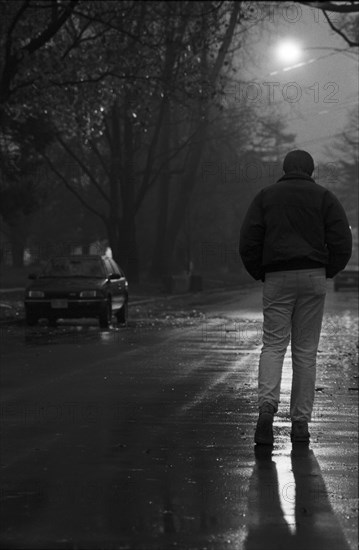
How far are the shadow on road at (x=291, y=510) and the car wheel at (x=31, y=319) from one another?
20.3 meters

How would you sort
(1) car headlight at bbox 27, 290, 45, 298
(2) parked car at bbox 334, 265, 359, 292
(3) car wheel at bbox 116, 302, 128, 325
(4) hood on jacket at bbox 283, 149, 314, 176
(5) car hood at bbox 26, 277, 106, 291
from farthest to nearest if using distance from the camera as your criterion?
(2) parked car at bbox 334, 265, 359, 292, (3) car wheel at bbox 116, 302, 128, 325, (5) car hood at bbox 26, 277, 106, 291, (1) car headlight at bbox 27, 290, 45, 298, (4) hood on jacket at bbox 283, 149, 314, 176

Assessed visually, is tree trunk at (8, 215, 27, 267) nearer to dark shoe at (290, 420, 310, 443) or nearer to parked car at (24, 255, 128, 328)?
parked car at (24, 255, 128, 328)

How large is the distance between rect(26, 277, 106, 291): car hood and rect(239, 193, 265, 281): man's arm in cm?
1913

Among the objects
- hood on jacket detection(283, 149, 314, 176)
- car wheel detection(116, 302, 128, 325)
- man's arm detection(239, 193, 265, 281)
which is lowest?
car wheel detection(116, 302, 128, 325)

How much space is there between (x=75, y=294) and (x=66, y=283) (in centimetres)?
69

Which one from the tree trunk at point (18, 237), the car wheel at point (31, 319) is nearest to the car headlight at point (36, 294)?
the car wheel at point (31, 319)

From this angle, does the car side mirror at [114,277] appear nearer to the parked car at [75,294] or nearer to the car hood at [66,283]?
the parked car at [75,294]

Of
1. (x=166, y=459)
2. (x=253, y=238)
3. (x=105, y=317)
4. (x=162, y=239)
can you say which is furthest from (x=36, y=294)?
(x=162, y=239)

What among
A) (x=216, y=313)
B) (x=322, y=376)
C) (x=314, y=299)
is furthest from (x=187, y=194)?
(x=314, y=299)

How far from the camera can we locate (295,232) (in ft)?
32.6

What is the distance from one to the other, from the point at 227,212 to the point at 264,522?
8979 cm

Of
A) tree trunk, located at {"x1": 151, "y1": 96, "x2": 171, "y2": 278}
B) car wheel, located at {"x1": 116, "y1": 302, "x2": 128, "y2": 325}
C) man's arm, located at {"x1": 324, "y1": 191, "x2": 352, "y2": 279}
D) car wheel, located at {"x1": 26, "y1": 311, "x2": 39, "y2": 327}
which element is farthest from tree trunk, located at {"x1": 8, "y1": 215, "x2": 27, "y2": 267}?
man's arm, located at {"x1": 324, "y1": 191, "x2": 352, "y2": 279}

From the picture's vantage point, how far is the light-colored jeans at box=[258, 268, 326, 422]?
996 centimetres

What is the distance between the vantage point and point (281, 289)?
9977mm
